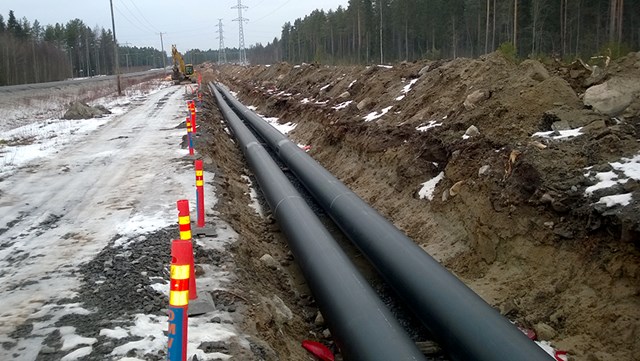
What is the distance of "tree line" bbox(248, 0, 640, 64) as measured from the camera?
33.6m

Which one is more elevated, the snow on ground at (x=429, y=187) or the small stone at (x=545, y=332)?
the snow on ground at (x=429, y=187)

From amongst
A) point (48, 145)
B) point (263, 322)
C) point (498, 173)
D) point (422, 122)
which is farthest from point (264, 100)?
point (263, 322)

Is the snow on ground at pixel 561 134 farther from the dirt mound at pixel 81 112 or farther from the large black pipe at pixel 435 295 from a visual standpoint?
the dirt mound at pixel 81 112

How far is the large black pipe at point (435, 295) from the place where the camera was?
12.3 ft

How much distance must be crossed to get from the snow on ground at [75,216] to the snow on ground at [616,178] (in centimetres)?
421

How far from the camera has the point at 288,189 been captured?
8102mm

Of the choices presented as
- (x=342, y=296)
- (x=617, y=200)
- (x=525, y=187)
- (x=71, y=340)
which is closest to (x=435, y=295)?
(x=342, y=296)

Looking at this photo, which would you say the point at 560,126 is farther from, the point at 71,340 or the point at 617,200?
the point at 71,340

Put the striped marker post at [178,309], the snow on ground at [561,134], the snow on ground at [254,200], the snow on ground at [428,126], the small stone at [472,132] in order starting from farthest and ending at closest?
the snow on ground at [428,126]
the snow on ground at [254,200]
the small stone at [472,132]
the snow on ground at [561,134]
the striped marker post at [178,309]

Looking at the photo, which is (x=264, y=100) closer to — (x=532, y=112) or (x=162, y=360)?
(x=532, y=112)

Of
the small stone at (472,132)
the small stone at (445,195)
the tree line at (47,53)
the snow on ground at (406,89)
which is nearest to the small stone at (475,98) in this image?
the small stone at (472,132)

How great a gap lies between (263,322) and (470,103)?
269 inches

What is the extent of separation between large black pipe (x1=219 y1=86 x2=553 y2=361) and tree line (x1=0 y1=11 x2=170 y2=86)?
63.5 metres

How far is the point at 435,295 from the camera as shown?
456 centimetres
